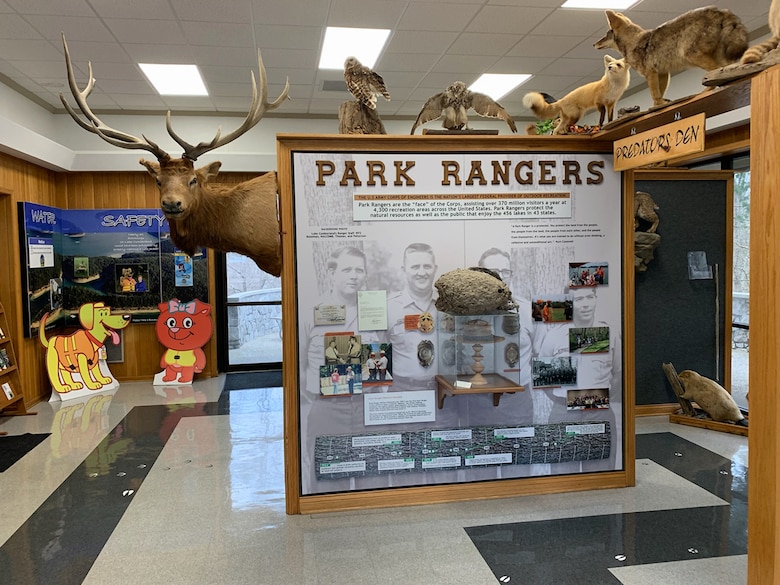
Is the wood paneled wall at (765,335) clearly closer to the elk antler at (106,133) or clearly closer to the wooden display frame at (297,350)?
the wooden display frame at (297,350)

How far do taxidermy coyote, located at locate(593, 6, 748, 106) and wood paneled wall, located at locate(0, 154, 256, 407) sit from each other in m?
5.49

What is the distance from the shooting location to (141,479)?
13.0 ft

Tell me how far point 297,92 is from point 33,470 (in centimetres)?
470

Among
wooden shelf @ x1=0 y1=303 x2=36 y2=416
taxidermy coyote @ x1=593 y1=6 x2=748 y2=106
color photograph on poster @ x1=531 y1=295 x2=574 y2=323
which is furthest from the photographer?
wooden shelf @ x1=0 y1=303 x2=36 y2=416

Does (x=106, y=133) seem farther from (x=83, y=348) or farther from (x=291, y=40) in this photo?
(x=83, y=348)

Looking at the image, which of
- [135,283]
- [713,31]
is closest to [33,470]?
[135,283]

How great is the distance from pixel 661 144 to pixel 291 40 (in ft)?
11.8

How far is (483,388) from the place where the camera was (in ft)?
10.8

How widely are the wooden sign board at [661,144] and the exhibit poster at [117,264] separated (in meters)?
5.38

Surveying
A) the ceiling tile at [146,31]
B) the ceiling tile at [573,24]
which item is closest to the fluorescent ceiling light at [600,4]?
the ceiling tile at [573,24]

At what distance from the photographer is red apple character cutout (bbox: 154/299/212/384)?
7.15m

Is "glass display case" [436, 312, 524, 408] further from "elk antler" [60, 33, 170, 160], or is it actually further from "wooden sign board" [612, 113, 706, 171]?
"elk antler" [60, 33, 170, 160]

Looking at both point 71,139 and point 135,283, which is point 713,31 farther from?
point 71,139

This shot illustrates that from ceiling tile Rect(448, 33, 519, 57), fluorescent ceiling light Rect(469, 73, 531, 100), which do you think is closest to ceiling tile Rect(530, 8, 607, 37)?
ceiling tile Rect(448, 33, 519, 57)
